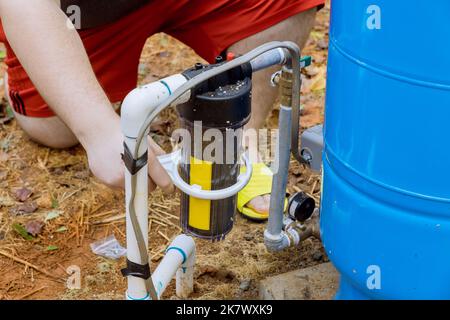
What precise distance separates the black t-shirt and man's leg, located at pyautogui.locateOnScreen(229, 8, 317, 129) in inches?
13.9

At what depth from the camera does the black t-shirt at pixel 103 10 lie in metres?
2.10

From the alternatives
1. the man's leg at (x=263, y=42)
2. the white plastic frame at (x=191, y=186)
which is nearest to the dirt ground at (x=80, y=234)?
the man's leg at (x=263, y=42)

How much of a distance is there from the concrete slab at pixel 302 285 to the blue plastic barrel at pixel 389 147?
0.22 m

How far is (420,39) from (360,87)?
0.17 m

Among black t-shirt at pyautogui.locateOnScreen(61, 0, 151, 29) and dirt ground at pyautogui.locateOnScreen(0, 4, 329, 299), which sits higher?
black t-shirt at pyautogui.locateOnScreen(61, 0, 151, 29)

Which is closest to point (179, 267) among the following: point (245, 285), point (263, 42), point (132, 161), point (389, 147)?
point (245, 285)

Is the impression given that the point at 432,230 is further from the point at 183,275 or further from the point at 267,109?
the point at 267,109

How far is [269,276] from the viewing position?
1.88 m

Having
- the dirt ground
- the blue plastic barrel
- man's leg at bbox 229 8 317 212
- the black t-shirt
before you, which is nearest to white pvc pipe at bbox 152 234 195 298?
the dirt ground

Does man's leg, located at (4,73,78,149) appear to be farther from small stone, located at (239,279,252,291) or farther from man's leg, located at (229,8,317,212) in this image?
small stone, located at (239,279,252,291)

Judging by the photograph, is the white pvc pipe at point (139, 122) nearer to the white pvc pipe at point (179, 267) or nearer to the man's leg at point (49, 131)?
the white pvc pipe at point (179, 267)

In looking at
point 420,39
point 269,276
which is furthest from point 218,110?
point 269,276

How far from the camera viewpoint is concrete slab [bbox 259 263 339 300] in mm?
1739

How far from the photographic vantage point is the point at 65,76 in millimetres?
1429
